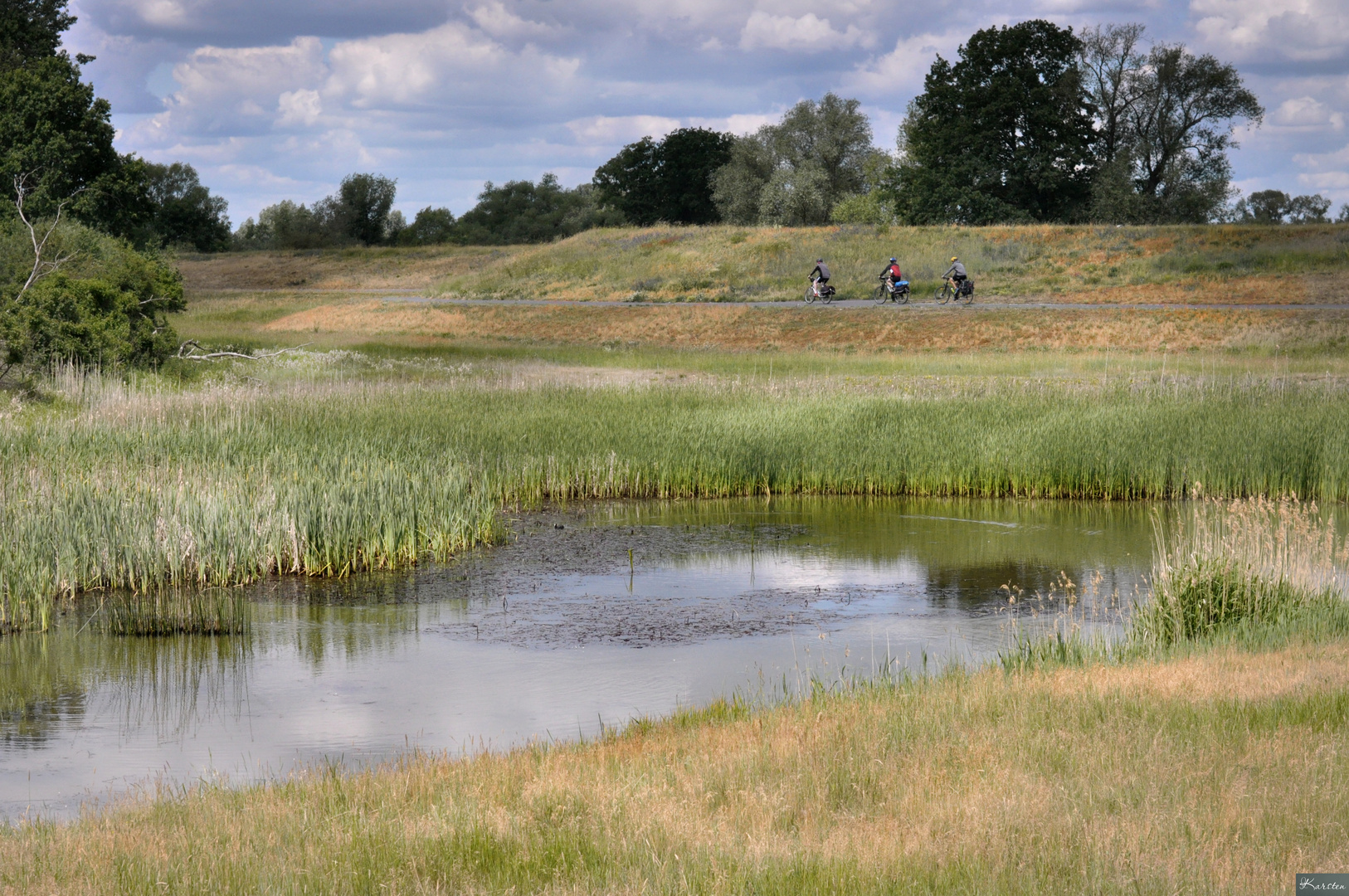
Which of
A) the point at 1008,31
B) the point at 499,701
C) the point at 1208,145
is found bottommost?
the point at 499,701

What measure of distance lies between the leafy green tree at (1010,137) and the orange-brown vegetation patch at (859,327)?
75.4ft

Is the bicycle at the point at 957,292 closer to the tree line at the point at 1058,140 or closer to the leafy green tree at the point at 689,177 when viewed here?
the tree line at the point at 1058,140

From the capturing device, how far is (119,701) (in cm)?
840

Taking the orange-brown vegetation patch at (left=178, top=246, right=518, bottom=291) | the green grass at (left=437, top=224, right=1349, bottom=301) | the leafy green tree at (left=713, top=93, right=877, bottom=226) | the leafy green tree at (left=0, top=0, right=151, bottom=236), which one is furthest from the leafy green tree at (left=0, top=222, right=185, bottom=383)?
the leafy green tree at (left=713, top=93, right=877, bottom=226)

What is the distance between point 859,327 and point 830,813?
3312 cm

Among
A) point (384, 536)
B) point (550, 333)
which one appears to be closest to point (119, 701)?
point (384, 536)

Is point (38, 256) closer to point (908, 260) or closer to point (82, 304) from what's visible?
point (82, 304)

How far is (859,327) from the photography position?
123 feet

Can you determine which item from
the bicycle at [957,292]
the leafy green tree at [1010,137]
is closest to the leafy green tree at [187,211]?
the leafy green tree at [1010,137]

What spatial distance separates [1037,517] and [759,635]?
276 inches

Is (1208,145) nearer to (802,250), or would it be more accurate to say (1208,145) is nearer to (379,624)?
(802,250)

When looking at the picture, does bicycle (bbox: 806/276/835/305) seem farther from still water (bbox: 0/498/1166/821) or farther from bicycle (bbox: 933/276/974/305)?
still water (bbox: 0/498/1166/821)

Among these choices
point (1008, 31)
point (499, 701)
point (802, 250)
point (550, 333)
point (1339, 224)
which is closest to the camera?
point (499, 701)

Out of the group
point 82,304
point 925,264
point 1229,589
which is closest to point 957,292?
point 925,264
